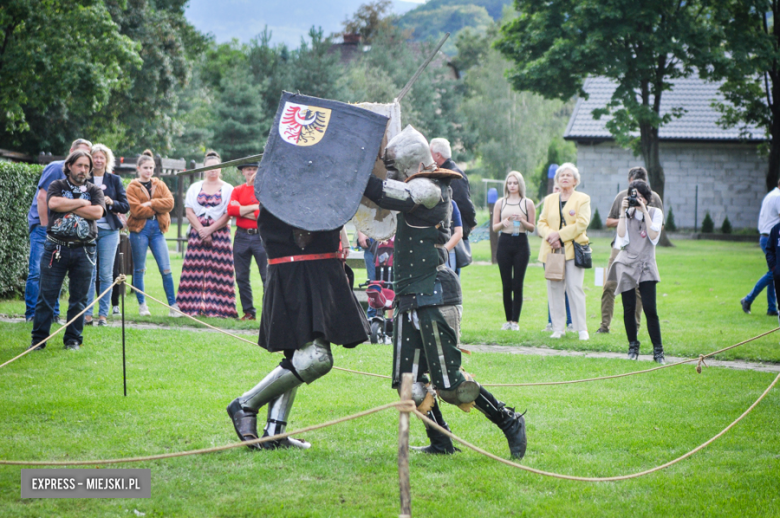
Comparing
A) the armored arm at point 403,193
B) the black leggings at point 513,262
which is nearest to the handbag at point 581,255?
the black leggings at point 513,262

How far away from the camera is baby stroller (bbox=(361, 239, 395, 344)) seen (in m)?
8.21

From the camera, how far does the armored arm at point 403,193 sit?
419cm

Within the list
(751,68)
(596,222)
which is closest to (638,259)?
(751,68)

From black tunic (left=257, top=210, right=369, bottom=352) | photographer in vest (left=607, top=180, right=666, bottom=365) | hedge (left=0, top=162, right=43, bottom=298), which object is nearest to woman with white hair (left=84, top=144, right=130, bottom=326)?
hedge (left=0, top=162, right=43, bottom=298)

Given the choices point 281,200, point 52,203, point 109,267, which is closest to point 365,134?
point 281,200

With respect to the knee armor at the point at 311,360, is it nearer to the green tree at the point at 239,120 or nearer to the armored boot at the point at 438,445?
the armored boot at the point at 438,445

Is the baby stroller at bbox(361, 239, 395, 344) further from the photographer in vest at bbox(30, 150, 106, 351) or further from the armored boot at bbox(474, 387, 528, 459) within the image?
the armored boot at bbox(474, 387, 528, 459)

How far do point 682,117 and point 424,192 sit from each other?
95.0 feet

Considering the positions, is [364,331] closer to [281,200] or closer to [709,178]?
[281,200]

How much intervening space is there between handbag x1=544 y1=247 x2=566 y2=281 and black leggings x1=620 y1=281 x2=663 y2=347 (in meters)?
1.05

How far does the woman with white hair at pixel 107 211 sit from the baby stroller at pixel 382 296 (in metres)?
2.78

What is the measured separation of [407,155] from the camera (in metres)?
4.46

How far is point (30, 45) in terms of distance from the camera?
1797 cm

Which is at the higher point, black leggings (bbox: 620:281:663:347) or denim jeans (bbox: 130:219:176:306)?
denim jeans (bbox: 130:219:176:306)
